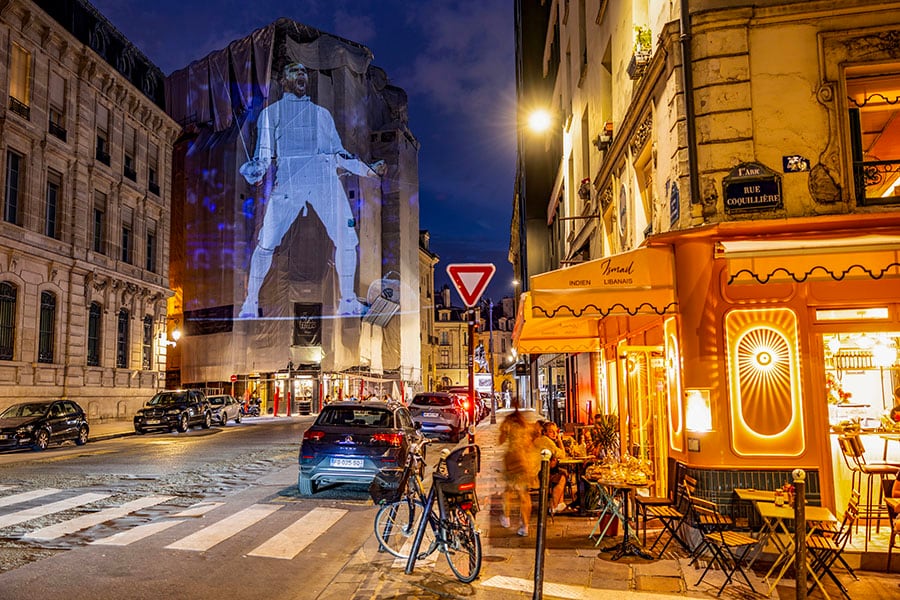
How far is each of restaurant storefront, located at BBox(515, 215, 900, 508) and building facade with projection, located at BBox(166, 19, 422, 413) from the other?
41.6m

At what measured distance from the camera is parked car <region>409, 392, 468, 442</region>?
24.8m

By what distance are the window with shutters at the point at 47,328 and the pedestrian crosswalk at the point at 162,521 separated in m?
21.4

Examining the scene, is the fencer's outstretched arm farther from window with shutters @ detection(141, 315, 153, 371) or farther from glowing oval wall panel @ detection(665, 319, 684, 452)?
glowing oval wall panel @ detection(665, 319, 684, 452)

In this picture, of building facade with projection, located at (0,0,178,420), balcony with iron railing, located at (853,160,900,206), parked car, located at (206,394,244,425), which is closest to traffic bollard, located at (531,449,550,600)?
balcony with iron railing, located at (853,160,900,206)

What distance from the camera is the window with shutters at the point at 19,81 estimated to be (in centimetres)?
2980

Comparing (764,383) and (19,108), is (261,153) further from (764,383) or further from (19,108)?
(764,383)

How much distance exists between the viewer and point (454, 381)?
99062 millimetres

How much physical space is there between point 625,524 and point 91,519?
281 inches

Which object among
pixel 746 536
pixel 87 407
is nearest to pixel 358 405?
pixel 746 536

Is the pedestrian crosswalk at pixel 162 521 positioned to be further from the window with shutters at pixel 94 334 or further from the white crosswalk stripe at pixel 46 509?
the window with shutters at pixel 94 334

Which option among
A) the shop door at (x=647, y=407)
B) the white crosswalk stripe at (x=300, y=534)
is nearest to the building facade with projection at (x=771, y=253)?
the shop door at (x=647, y=407)

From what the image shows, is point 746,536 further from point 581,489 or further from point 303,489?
point 303,489

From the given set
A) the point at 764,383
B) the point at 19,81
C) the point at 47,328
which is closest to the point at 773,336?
the point at 764,383

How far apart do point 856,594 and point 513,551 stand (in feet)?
11.2
